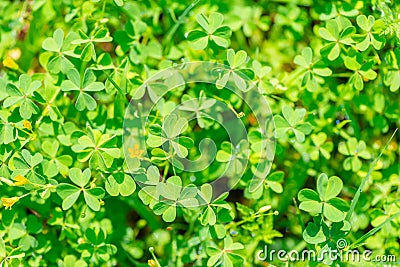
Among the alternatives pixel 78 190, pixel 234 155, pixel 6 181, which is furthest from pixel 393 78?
pixel 6 181

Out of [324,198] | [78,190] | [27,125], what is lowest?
[324,198]

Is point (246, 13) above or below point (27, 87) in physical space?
below

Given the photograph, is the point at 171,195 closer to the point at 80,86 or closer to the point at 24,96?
the point at 80,86

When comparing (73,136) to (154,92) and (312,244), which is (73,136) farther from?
(312,244)

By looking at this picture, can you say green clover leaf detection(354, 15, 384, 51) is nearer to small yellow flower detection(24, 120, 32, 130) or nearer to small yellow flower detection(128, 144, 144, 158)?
small yellow flower detection(128, 144, 144, 158)

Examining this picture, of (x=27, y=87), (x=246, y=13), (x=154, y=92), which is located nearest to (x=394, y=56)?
(x=246, y=13)

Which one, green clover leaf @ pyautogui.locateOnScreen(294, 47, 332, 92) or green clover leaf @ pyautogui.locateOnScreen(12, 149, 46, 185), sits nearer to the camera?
green clover leaf @ pyautogui.locateOnScreen(12, 149, 46, 185)

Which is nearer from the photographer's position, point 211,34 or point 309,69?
point 211,34

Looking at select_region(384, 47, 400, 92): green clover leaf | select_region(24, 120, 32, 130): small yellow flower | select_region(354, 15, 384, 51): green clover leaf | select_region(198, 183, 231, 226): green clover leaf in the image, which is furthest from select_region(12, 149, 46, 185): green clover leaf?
select_region(384, 47, 400, 92): green clover leaf
